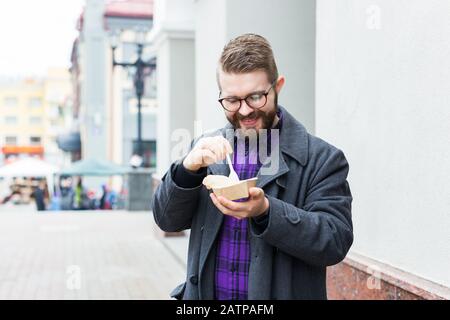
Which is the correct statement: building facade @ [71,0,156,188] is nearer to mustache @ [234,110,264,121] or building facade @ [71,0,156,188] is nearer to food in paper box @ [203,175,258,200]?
mustache @ [234,110,264,121]

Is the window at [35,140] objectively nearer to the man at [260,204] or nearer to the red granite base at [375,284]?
the red granite base at [375,284]

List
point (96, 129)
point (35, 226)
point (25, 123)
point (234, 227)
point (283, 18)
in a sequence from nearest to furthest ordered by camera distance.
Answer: point (234, 227)
point (283, 18)
point (35, 226)
point (96, 129)
point (25, 123)

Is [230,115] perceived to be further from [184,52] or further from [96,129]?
[96,129]

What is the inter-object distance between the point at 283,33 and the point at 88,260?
4.78 metres

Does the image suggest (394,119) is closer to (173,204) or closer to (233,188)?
(173,204)

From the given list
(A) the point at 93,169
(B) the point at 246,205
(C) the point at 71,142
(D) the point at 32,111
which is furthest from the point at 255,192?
(D) the point at 32,111

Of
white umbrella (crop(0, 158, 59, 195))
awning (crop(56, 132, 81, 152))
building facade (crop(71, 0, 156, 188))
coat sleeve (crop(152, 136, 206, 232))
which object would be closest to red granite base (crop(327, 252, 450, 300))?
coat sleeve (crop(152, 136, 206, 232))

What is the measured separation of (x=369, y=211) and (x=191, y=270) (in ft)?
7.23

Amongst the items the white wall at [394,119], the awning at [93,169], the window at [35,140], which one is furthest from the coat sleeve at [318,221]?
the window at [35,140]

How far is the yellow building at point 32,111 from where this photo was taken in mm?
63000

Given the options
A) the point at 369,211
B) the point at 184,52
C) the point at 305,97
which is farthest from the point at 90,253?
the point at 369,211

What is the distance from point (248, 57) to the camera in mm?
1795

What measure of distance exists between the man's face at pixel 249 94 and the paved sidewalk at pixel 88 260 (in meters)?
4.97

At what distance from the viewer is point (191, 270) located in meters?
2.00
